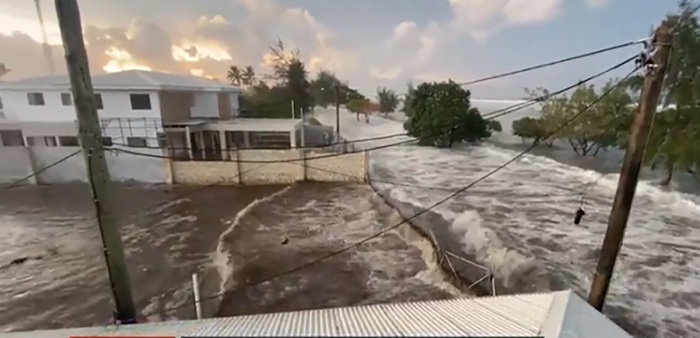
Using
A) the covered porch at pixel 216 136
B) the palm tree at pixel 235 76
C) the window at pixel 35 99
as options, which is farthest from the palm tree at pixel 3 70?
the covered porch at pixel 216 136

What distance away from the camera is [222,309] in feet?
20.9

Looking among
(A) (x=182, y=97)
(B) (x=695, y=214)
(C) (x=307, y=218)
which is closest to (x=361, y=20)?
(A) (x=182, y=97)

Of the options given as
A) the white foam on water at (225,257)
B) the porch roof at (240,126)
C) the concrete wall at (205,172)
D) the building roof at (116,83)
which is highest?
the building roof at (116,83)

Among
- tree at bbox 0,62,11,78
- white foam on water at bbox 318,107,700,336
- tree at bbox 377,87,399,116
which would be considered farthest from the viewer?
tree at bbox 377,87,399,116

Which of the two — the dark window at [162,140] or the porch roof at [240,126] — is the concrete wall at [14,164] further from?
the porch roof at [240,126]

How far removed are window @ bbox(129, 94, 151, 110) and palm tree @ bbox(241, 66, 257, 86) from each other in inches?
484

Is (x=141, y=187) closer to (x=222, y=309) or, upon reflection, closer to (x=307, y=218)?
(x=307, y=218)

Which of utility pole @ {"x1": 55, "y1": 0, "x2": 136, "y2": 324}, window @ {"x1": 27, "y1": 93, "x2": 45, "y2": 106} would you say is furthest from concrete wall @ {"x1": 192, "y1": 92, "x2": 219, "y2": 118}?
utility pole @ {"x1": 55, "y1": 0, "x2": 136, "y2": 324}

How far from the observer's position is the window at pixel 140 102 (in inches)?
613

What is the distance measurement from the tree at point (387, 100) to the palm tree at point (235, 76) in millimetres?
11436

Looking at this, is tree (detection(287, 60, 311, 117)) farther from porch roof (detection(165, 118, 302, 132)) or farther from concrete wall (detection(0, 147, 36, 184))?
concrete wall (detection(0, 147, 36, 184))

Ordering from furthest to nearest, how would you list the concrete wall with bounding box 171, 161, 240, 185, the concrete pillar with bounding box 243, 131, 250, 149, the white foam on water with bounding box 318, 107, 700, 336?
the concrete pillar with bounding box 243, 131, 250, 149
the concrete wall with bounding box 171, 161, 240, 185
the white foam on water with bounding box 318, 107, 700, 336

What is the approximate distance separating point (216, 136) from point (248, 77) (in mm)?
12623

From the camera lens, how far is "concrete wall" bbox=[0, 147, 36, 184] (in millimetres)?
14484
